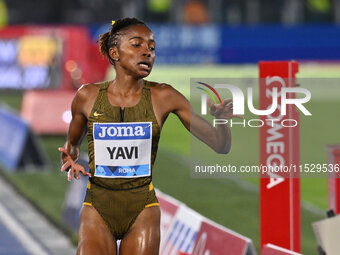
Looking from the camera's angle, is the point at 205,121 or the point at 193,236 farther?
the point at 193,236

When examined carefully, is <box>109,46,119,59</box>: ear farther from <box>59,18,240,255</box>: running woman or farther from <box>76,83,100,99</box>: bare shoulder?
<box>76,83,100,99</box>: bare shoulder

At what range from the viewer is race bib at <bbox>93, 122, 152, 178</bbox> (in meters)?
5.92

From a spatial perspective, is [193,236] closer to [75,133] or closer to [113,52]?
[75,133]

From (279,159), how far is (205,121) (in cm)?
94

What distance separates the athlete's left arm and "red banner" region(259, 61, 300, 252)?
27.0 inches

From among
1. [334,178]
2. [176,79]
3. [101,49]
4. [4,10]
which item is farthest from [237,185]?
[4,10]

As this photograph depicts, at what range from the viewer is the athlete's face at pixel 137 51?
5.91m

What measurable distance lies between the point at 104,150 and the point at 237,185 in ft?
34.1

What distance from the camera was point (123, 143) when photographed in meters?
5.92

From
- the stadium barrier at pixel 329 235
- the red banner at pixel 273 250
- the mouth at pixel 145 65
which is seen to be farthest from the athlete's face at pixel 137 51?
the stadium barrier at pixel 329 235

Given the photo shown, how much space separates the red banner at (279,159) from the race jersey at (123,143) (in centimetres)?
103

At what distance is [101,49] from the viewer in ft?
20.3

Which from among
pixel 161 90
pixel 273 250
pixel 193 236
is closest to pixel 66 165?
pixel 161 90

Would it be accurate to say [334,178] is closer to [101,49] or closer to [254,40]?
[101,49]
